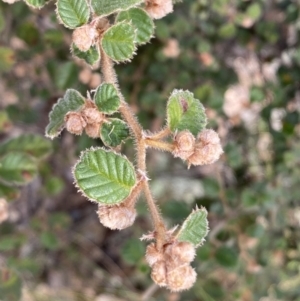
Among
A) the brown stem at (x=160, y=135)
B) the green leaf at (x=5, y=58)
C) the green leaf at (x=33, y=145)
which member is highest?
the green leaf at (x=5, y=58)

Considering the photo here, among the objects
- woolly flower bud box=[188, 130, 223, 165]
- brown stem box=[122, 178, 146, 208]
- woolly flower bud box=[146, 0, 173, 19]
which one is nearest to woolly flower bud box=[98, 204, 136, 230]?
brown stem box=[122, 178, 146, 208]

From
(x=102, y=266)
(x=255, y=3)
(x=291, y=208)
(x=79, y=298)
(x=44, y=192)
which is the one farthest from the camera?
(x=102, y=266)

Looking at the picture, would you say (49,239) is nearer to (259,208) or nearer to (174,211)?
(174,211)

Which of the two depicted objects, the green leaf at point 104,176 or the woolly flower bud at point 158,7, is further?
the woolly flower bud at point 158,7

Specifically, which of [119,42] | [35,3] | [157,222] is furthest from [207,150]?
[35,3]

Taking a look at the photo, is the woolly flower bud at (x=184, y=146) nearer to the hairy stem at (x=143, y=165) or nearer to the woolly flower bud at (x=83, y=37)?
A: the hairy stem at (x=143, y=165)

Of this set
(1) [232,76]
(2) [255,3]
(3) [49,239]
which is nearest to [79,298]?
(3) [49,239]

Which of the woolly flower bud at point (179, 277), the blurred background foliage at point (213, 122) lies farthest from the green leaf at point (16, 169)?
the woolly flower bud at point (179, 277)
